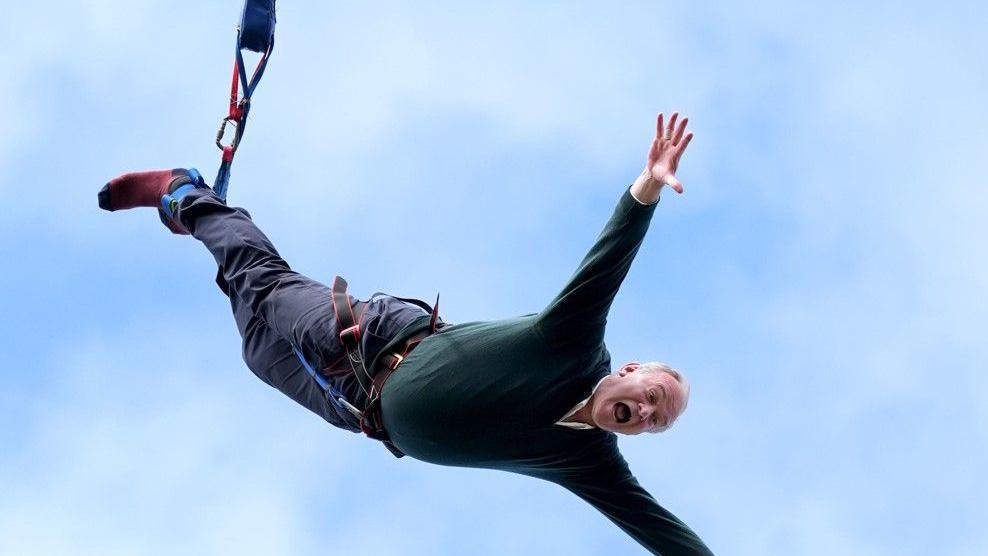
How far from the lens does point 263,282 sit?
8.90 m

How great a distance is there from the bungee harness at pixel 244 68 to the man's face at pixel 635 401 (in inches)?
142

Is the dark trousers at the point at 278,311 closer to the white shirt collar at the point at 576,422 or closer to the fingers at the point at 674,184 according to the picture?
the white shirt collar at the point at 576,422

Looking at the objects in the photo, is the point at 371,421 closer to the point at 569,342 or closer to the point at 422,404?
the point at 422,404

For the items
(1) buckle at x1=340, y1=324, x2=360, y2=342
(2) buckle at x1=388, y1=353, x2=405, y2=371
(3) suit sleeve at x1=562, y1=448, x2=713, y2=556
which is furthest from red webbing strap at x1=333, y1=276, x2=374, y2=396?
(3) suit sleeve at x1=562, y1=448, x2=713, y2=556

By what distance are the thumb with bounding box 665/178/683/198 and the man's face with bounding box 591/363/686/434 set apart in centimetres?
132

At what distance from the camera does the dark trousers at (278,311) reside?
27.9 feet

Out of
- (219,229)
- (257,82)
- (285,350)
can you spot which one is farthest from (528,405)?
(257,82)

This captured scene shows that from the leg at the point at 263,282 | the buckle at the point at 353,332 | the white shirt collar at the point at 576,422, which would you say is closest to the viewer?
the white shirt collar at the point at 576,422

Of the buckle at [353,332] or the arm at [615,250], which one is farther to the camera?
the buckle at [353,332]

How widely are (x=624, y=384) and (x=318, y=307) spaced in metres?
2.18

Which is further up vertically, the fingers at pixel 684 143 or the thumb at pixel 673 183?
the fingers at pixel 684 143

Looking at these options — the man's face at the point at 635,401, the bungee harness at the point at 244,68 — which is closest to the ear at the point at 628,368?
the man's face at the point at 635,401

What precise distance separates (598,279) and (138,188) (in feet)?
A: 14.1

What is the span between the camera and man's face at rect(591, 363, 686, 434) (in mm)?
7945
